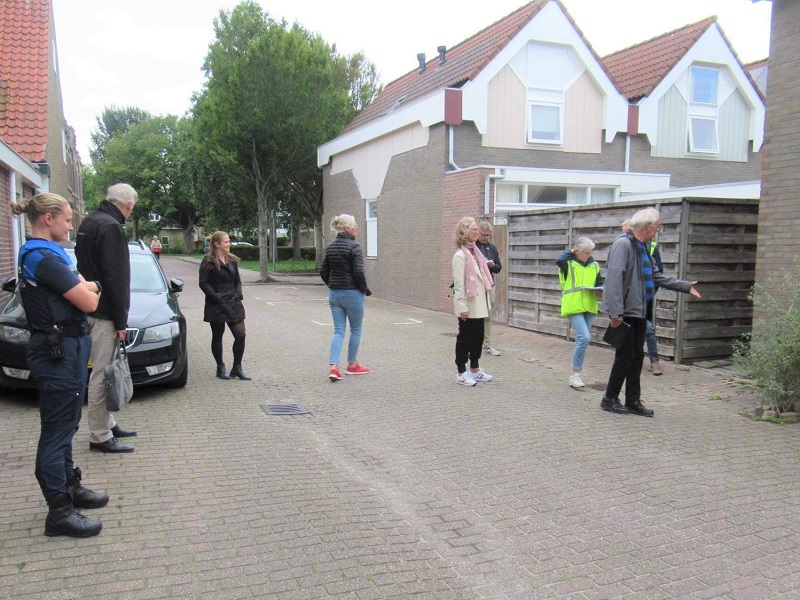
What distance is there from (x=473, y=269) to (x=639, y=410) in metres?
2.23

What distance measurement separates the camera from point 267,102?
849 inches

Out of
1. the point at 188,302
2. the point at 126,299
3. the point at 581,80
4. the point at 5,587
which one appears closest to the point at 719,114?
the point at 581,80

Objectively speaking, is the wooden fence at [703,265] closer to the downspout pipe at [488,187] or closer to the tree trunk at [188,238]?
the downspout pipe at [488,187]

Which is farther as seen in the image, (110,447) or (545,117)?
(545,117)

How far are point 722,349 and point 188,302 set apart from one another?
12.3m

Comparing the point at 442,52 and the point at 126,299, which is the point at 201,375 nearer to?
the point at 126,299

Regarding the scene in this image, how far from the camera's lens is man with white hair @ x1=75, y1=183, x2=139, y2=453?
4457mm

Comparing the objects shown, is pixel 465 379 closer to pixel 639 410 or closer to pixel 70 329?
pixel 639 410

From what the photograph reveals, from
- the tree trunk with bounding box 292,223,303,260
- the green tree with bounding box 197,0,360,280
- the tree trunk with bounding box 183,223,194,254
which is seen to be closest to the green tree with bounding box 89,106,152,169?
the tree trunk with bounding box 183,223,194,254

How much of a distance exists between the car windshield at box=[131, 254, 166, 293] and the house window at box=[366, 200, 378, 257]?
1045 centimetres

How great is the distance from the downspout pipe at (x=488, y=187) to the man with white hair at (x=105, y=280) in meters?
8.71

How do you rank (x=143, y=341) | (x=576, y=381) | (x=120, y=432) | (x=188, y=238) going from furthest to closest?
(x=188, y=238)
(x=576, y=381)
(x=143, y=341)
(x=120, y=432)

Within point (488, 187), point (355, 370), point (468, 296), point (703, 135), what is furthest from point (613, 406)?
point (703, 135)

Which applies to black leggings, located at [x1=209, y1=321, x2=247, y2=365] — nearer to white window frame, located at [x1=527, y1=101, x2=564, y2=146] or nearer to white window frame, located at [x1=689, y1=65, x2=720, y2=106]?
white window frame, located at [x1=527, y1=101, x2=564, y2=146]
